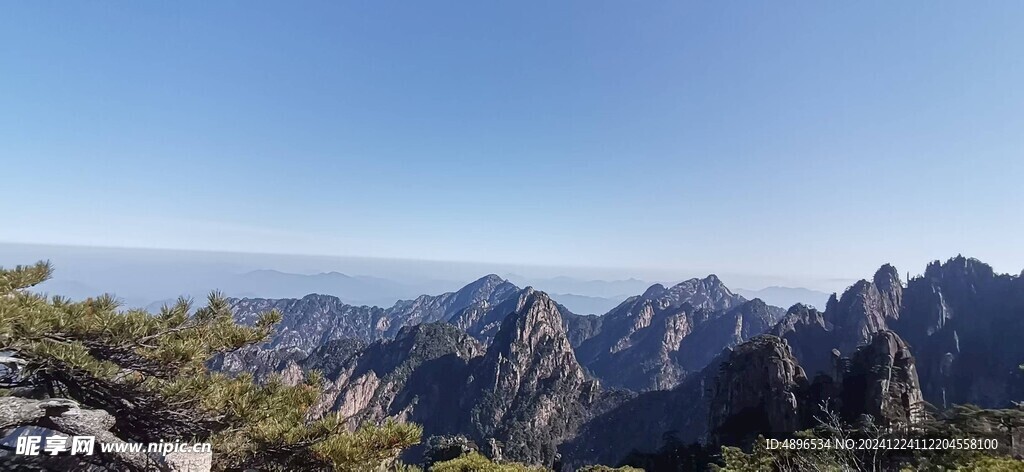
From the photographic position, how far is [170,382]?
6.77 meters

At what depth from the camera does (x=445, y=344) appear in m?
137

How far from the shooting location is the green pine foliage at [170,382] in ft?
20.1

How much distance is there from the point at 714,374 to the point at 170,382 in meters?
105

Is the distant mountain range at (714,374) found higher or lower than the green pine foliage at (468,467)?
lower

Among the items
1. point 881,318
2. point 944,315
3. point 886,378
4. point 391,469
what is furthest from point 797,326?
point 391,469

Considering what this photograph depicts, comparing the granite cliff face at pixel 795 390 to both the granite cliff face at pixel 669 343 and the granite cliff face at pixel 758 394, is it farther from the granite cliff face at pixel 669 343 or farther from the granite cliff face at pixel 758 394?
the granite cliff face at pixel 669 343

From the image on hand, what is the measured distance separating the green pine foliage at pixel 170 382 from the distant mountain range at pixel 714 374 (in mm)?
48841

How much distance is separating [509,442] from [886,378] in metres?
62.9

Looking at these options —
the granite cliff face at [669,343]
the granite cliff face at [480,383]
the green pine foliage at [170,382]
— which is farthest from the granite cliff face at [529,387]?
the green pine foliage at [170,382]

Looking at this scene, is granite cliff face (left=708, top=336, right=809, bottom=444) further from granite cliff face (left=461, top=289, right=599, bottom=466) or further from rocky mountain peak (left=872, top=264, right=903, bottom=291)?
rocky mountain peak (left=872, top=264, right=903, bottom=291)

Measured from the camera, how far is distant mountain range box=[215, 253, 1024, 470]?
5006 centimetres

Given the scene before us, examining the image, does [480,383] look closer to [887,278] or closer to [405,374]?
[405,374]

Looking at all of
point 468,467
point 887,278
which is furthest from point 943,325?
point 468,467

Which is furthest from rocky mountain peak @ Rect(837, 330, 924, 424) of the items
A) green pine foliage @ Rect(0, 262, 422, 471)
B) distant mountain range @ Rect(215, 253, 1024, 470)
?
green pine foliage @ Rect(0, 262, 422, 471)
